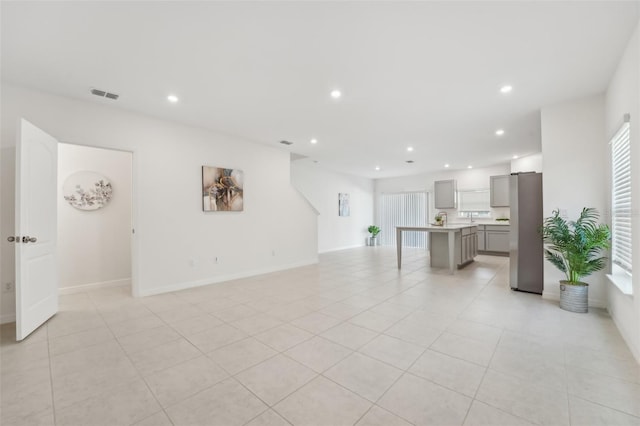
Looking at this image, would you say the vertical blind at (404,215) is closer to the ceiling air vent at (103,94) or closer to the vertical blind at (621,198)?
the vertical blind at (621,198)

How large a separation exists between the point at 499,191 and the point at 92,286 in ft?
33.4

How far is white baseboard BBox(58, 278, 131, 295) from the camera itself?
4.35 m

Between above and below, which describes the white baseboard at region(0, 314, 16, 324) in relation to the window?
below

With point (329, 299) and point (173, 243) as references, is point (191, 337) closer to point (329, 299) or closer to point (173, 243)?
point (329, 299)

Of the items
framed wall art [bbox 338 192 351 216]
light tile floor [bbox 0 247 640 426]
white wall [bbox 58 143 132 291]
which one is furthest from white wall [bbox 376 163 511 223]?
white wall [bbox 58 143 132 291]

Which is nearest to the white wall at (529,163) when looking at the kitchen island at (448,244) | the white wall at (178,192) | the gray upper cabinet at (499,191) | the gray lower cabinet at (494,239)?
the gray upper cabinet at (499,191)

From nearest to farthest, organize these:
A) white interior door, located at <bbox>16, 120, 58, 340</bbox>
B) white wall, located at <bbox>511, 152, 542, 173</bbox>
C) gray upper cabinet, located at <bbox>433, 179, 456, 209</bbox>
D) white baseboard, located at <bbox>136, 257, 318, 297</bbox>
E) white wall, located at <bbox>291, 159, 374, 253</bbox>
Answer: white interior door, located at <bbox>16, 120, 58, 340</bbox>
white baseboard, located at <bbox>136, 257, 318, 297</bbox>
white wall, located at <bbox>511, 152, 542, 173</bbox>
white wall, located at <bbox>291, 159, 374, 253</bbox>
gray upper cabinet, located at <bbox>433, 179, 456, 209</bbox>

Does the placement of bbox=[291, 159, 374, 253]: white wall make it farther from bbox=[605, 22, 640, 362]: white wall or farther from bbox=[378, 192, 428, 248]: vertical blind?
bbox=[605, 22, 640, 362]: white wall

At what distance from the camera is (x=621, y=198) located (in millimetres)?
2959

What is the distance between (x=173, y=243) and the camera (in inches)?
174

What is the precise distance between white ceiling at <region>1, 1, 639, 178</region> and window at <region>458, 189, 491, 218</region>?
4.65 m

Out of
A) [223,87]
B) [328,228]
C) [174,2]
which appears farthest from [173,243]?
[328,228]

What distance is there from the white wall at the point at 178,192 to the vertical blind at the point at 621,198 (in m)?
5.21

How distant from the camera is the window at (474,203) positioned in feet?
28.4
